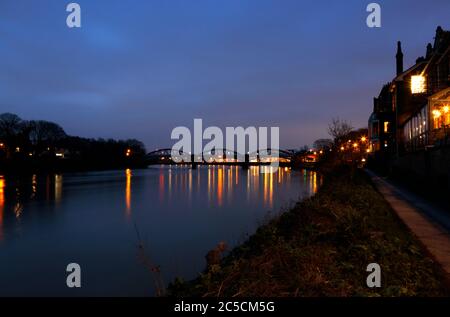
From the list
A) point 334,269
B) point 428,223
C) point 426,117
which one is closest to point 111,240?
point 428,223

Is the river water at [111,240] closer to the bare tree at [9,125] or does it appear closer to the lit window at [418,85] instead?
the lit window at [418,85]

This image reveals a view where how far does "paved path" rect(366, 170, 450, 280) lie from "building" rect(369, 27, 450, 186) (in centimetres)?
191

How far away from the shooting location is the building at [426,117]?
19969 mm

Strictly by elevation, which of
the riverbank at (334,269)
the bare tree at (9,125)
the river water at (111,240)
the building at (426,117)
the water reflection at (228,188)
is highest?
the bare tree at (9,125)

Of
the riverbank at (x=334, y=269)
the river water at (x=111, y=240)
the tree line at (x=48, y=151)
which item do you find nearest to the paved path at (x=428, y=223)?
the riverbank at (x=334, y=269)

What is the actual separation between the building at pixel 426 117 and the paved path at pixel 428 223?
1911 mm

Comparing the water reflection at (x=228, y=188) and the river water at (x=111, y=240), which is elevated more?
the water reflection at (x=228, y=188)

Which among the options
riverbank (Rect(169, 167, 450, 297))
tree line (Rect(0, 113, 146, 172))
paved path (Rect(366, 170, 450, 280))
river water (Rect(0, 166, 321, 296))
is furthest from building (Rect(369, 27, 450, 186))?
tree line (Rect(0, 113, 146, 172))

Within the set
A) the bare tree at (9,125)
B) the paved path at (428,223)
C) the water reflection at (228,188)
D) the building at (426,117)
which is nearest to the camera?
the paved path at (428,223)

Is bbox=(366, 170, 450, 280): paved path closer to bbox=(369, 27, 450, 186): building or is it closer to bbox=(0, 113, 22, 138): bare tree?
bbox=(369, 27, 450, 186): building

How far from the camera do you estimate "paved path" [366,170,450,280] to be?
28.2ft
